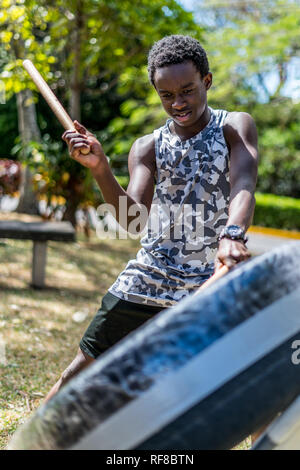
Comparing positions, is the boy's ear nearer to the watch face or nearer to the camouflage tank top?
the camouflage tank top

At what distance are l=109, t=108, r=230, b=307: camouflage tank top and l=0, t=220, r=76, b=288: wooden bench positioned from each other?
361 cm

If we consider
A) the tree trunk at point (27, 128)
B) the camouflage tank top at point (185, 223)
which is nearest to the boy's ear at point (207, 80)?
the camouflage tank top at point (185, 223)

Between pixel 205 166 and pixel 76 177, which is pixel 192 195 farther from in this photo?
pixel 76 177

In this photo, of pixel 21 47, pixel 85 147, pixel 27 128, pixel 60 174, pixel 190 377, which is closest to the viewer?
pixel 190 377

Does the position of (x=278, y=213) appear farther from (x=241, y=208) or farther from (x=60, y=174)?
(x=241, y=208)

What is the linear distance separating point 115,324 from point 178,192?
1.72 ft

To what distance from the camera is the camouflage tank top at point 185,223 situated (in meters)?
2.03

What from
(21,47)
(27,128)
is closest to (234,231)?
(21,47)

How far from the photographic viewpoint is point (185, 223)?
82.4 inches

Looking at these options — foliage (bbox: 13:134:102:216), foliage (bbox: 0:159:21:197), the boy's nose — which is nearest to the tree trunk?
foliage (bbox: 13:134:102:216)

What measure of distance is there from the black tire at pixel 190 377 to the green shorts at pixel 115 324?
810mm

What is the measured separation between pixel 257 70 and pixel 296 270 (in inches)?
464

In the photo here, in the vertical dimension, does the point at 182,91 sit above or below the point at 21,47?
below

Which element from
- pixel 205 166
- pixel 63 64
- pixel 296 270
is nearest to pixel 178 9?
pixel 63 64
